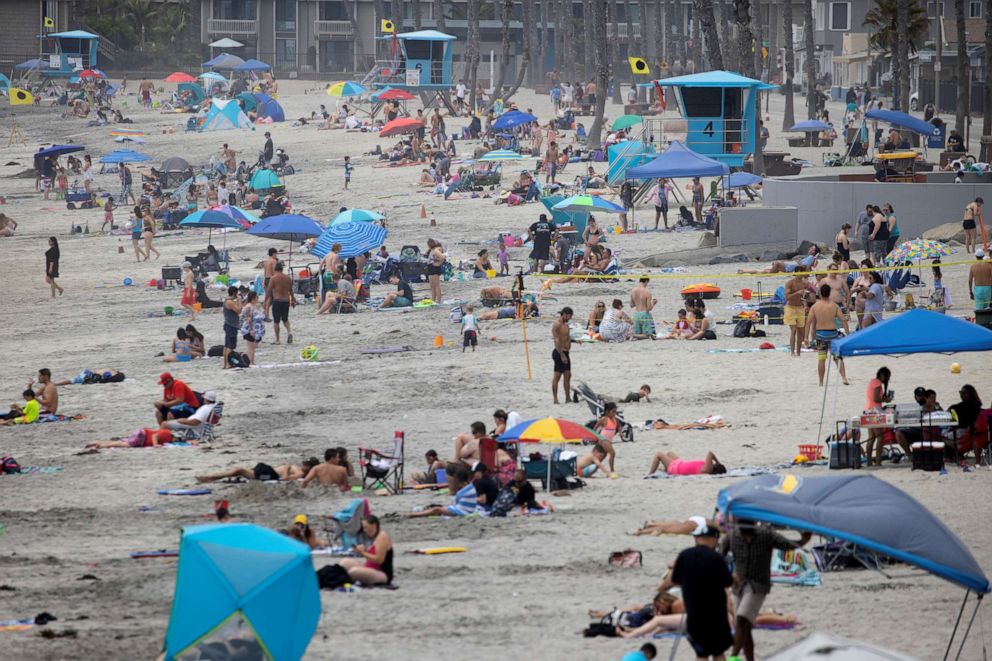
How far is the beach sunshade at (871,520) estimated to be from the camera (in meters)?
8.09

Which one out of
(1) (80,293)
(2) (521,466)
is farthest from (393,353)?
(1) (80,293)

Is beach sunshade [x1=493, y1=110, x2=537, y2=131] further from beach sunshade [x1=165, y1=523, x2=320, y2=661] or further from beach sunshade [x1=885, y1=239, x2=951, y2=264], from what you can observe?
beach sunshade [x1=165, y1=523, x2=320, y2=661]

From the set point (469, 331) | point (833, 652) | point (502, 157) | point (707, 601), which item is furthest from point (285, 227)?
point (833, 652)

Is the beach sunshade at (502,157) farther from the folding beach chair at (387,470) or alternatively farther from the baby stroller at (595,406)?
the folding beach chair at (387,470)

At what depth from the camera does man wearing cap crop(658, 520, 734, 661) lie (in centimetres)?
823

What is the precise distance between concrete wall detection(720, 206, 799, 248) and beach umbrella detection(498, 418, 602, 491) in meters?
14.8

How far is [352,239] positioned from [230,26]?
6077cm

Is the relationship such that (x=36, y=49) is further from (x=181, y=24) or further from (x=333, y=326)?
(x=333, y=326)

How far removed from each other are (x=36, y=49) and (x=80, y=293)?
51937mm

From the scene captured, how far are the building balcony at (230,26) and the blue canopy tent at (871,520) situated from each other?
78.4m

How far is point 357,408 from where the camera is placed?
17.7m

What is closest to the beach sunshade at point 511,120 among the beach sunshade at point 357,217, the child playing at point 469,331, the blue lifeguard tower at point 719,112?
the blue lifeguard tower at point 719,112

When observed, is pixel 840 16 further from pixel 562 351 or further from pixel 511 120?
pixel 562 351

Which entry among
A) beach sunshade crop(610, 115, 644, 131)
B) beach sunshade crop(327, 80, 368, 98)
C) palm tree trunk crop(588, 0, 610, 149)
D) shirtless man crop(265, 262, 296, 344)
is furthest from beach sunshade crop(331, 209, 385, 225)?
beach sunshade crop(327, 80, 368, 98)
